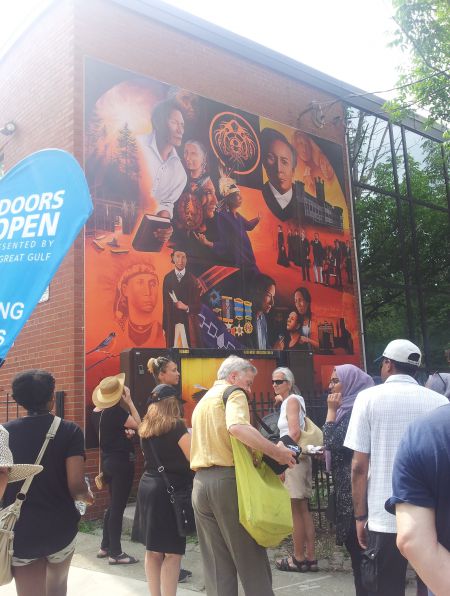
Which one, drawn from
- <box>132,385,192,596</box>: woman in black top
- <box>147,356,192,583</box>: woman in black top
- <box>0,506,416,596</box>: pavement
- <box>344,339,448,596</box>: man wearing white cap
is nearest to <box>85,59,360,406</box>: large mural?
<box>0,506,416,596</box>: pavement

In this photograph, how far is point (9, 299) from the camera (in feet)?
10.2

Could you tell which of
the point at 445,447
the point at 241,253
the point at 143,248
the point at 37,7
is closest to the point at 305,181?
the point at 241,253

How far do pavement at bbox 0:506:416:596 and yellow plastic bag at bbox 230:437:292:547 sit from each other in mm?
1566

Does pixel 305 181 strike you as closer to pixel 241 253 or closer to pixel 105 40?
pixel 241 253

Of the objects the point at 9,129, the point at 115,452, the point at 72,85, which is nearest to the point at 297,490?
the point at 115,452

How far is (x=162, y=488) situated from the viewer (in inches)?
161

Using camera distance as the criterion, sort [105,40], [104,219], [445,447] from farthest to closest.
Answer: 1. [105,40]
2. [104,219]
3. [445,447]

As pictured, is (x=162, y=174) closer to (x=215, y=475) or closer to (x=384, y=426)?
(x=215, y=475)

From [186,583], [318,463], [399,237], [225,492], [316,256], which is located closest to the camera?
[225,492]

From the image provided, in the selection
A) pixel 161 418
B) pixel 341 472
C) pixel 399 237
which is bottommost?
pixel 341 472

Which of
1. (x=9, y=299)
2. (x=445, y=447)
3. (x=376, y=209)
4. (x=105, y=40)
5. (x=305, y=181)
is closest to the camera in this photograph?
(x=445, y=447)

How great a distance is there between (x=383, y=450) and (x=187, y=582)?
283cm

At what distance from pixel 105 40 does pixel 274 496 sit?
26.4 ft

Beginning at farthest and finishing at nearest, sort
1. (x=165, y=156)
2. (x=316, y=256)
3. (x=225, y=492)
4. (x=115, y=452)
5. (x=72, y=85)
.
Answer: (x=316, y=256) < (x=165, y=156) < (x=72, y=85) < (x=115, y=452) < (x=225, y=492)
